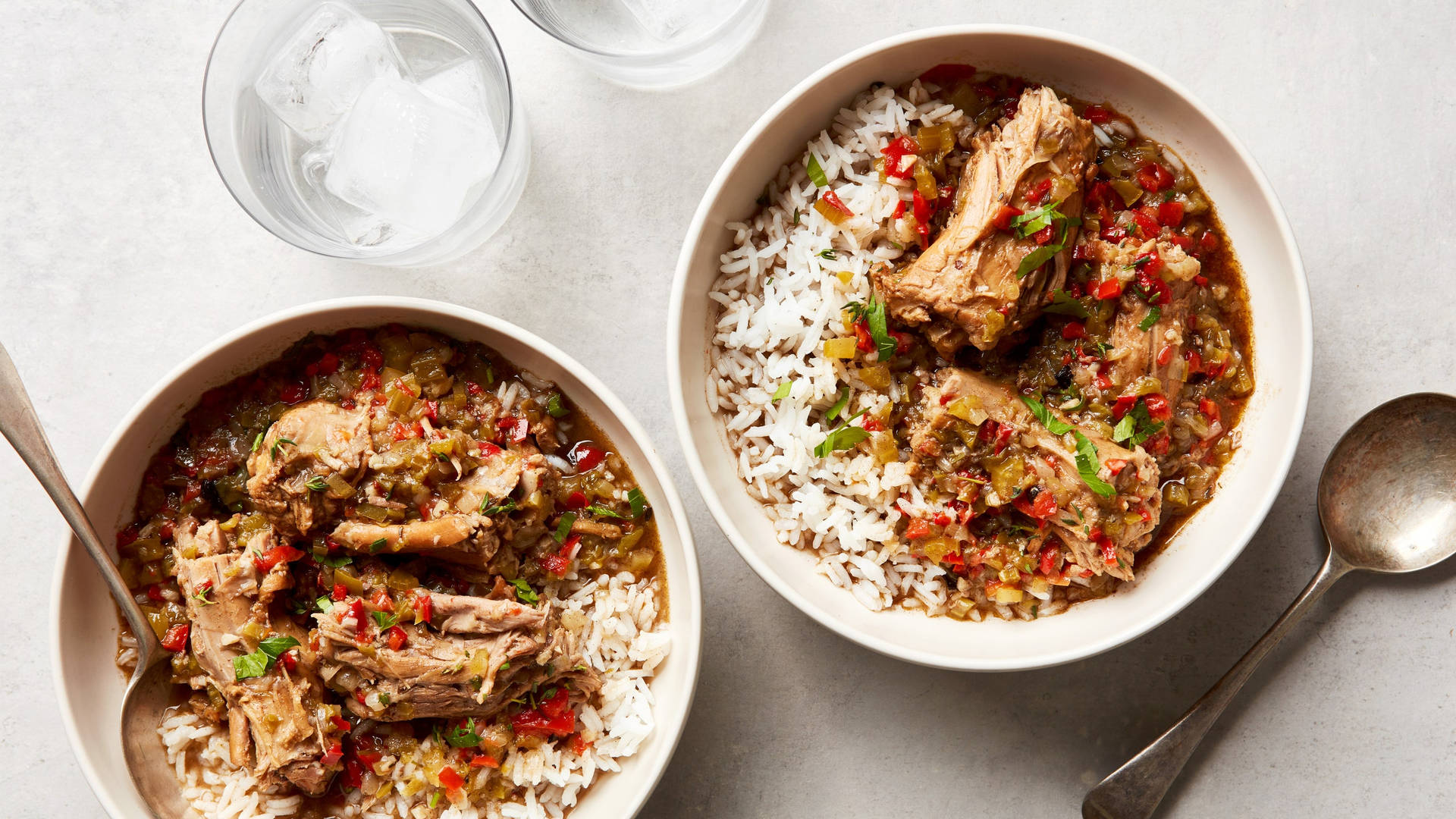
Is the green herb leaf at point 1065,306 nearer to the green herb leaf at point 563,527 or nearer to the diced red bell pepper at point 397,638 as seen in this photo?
the green herb leaf at point 563,527

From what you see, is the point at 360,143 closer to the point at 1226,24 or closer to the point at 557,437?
the point at 557,437

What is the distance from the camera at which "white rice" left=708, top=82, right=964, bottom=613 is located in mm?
3061

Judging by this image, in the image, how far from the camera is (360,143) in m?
3.26

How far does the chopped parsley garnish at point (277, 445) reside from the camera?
9.13 ft

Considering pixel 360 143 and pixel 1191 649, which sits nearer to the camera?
pixel 360 143

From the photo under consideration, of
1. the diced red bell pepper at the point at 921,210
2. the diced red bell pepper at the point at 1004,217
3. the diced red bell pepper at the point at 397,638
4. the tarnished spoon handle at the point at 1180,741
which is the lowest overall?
the tarnished spoon handle at the point at 1180,741

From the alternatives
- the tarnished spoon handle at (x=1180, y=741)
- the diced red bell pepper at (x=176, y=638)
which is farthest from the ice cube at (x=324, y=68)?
the tarnished spoon handle at (x=1180, y=741)

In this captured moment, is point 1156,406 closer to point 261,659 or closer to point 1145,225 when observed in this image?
point 1145,225

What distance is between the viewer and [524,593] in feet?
9.86

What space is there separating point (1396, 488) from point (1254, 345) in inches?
37.3

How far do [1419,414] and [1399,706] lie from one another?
119 centimetres

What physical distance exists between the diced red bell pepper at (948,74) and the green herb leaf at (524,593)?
2244 millimetres

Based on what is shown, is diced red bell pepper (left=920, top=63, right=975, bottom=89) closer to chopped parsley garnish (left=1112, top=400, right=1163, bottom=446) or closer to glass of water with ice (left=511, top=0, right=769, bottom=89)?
glass of water with ice (left=511, top=0, right=769, bottom=89)

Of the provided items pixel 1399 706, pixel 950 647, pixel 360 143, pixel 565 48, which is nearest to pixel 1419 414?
pixel 1399 706
